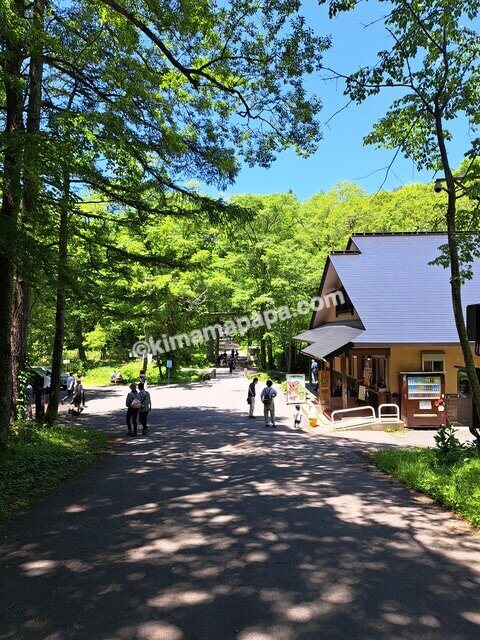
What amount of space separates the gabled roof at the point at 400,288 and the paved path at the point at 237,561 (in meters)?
8.43

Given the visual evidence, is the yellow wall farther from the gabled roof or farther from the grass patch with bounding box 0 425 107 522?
the grass patch with bounding box 0 425 107 522

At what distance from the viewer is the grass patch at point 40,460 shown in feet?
23.3

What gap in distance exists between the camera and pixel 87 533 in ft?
17.6

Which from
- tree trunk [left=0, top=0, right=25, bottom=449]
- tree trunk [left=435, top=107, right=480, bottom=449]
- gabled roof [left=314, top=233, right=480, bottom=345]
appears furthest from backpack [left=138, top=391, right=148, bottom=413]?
tree trunk [left=435, top=107, right=480, bottom=449]

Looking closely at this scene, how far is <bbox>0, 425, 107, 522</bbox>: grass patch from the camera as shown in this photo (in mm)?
7111

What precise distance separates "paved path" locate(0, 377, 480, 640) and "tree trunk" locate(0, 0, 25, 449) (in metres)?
2.52

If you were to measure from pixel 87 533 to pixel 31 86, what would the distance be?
8612 millimetres

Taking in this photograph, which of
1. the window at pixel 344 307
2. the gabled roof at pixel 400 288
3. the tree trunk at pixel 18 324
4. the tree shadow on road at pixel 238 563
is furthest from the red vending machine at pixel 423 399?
the tree trunk at pixel 18 324

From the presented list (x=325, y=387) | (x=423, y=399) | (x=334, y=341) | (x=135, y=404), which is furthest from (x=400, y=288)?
(x=135, y=404)

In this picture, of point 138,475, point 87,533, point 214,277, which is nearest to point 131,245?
point 214,277

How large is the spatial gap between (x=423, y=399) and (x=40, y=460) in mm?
11620

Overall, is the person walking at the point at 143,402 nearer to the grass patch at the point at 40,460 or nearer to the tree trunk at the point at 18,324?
the grass patch at the point at 40,460

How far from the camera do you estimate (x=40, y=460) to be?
895 cm

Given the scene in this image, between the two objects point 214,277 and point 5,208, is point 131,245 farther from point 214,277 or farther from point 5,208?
point 5,208
